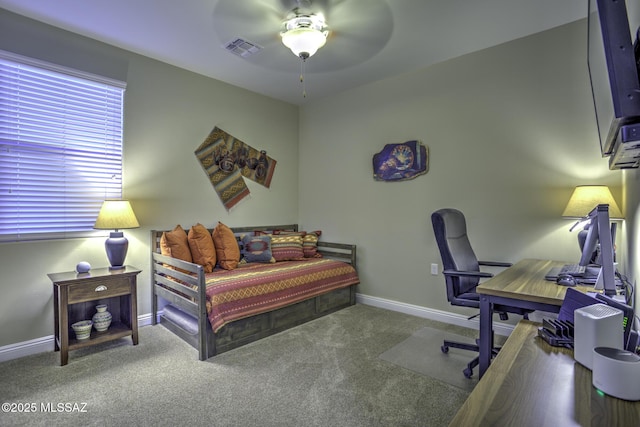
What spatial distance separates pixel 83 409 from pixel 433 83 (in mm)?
3822

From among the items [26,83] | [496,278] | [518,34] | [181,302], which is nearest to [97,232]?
[181,302]

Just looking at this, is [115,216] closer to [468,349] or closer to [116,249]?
[116,249]

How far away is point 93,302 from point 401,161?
128 inches

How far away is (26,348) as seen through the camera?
2.58 meters

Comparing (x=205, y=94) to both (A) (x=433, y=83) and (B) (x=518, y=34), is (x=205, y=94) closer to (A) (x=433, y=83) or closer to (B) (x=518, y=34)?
(A) (x=433, y=83)

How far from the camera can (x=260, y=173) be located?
167 inches

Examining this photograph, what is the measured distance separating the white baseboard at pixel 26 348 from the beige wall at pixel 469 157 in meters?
2.97

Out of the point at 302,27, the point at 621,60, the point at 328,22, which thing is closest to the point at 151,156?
the point at 302,27

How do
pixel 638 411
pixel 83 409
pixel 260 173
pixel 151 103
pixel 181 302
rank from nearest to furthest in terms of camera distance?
pixel 638 411 → pixel 83 409 → pixel 181 302 → pixel 151 103 → pixel 260 173

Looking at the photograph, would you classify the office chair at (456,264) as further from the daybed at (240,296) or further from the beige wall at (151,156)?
the beige wall at (151,156)

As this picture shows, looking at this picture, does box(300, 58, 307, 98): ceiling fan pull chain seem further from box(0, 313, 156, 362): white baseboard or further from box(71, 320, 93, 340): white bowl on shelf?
box(0, 313, 156, 362): white baseboard

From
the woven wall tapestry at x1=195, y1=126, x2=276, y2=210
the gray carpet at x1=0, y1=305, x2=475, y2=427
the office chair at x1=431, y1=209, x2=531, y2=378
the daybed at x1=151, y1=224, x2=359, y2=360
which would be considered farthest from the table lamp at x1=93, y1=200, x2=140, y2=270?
the office chair at x1=431, y1=209, x2=531, y2=378

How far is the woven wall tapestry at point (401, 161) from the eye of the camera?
351 centimetres

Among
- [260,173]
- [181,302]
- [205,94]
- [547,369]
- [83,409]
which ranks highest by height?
[205,94]
